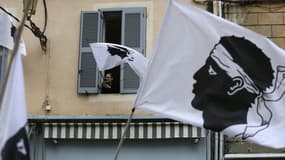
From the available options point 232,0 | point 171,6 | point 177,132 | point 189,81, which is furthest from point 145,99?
point 232,0

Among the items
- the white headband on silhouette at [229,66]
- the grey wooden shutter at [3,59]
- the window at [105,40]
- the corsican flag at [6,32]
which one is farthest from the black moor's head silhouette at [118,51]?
the white headband on silhouette at [229,66]

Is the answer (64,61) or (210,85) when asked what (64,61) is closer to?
(64,61)

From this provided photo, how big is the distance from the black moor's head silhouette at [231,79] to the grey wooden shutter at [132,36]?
393 centimetres

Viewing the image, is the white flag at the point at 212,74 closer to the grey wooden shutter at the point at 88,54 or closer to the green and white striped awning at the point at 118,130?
the green and white striped awning at the point at 118,130

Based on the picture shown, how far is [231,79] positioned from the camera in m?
6.72

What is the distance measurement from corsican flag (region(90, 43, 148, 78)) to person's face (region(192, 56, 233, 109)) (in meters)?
2.77

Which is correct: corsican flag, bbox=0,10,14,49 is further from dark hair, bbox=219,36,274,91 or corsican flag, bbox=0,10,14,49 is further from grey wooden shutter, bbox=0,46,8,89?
dark hair, bbox=219,36,274,91

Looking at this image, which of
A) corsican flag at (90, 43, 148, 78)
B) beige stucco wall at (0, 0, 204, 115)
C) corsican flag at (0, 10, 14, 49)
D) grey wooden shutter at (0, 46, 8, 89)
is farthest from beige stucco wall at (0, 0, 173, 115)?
corsican flag at (0, 10, 14, 49)

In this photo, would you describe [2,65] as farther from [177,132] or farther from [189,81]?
[189,81]

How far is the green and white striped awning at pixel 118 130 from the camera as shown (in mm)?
10219

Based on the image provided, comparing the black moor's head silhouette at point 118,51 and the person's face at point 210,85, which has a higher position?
the black moor's head silhouette at point 118,51

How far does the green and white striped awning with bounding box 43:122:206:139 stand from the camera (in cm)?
1022

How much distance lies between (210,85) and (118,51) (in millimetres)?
3222

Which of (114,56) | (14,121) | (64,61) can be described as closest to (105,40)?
(64,61)
